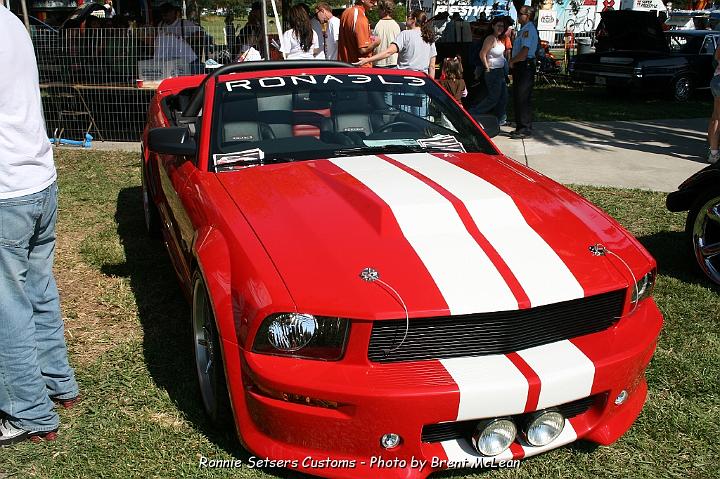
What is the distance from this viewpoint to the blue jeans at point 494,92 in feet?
35.0

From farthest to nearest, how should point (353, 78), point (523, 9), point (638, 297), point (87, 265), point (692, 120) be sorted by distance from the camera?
point (692, 120), point (523, 9), point (87, 265), point (353, 78), point (638, 297)

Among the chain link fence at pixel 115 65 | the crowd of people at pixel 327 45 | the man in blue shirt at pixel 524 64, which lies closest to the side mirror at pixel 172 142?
the crowd of people at pixel 327 45

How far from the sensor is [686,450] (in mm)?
3115

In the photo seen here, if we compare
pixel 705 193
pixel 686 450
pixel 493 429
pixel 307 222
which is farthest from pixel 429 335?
pixel 705 193

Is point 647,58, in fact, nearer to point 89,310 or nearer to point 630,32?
point 630,32

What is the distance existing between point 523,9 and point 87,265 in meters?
7.29

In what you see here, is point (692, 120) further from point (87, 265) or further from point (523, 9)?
point (87, 265)

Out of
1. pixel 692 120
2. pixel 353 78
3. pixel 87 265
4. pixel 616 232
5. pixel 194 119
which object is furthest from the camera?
pixel 692 120

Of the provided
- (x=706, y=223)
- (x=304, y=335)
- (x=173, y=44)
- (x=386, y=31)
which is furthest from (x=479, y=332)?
(x=173, y=44)

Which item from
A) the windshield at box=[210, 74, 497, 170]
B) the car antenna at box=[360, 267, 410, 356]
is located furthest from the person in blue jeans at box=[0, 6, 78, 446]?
the car antenna at box=[360, 267, 410, 356]

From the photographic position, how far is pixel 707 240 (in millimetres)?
4883

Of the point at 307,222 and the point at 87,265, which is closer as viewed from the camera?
the point at 307,222

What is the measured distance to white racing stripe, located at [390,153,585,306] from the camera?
8.79ft

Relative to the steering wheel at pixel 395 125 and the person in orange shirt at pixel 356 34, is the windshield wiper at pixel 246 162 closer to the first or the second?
the steering wheel at pixel 395 125
